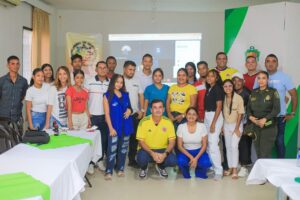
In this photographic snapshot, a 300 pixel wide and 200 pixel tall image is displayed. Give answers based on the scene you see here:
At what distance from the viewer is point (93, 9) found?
7398 millimetres

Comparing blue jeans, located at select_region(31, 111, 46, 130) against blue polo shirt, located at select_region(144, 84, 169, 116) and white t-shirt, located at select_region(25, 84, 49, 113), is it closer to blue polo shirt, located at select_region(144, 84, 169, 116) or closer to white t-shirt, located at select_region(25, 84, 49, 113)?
white t-shirt, located at select_region(25, 84, 49, 113)

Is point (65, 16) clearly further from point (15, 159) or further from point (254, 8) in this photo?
point (15, 159)

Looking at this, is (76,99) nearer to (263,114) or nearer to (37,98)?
(37,98)

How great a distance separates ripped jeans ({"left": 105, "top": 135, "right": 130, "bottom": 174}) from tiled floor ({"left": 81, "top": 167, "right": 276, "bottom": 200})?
0.15 m

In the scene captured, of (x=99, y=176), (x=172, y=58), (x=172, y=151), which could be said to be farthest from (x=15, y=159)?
(x=172, y=58)

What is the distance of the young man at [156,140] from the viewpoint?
3883 millimetres

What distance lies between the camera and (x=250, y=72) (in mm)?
4316

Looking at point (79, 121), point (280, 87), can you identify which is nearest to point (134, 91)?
point (79, 121)

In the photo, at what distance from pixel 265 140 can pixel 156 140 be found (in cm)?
129

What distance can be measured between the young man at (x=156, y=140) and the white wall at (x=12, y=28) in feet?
8.43

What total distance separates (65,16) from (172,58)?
2.64 m

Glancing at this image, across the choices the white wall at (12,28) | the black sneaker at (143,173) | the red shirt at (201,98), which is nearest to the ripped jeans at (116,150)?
the black sneaker at (143,173)

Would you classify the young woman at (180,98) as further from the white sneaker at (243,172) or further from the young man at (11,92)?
the young man at (11,92)

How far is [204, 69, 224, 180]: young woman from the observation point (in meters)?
3.93
